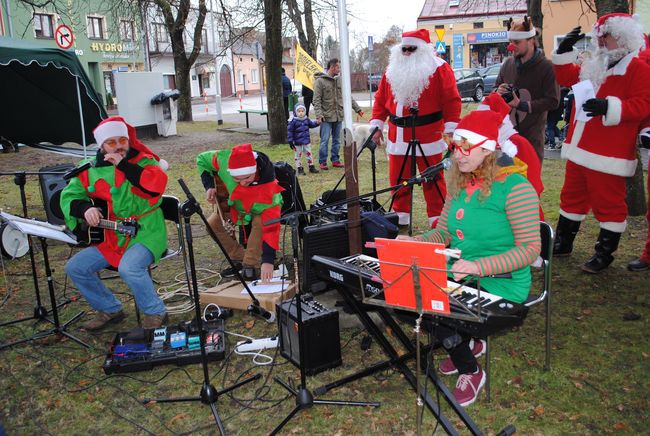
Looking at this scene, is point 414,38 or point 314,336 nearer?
point 314,336

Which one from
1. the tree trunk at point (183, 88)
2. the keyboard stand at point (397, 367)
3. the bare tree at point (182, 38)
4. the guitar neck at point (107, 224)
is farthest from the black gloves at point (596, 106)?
the tree trunk at point (183, 88)

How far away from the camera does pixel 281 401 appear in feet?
10.4

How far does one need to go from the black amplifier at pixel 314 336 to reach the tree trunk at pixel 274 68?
9.00m

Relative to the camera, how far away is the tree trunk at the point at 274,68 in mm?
11367

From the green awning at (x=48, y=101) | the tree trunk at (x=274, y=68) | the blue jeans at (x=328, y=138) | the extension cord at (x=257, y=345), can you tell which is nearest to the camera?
the extension cord at (x=257, y=345)

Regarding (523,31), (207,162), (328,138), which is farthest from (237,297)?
(328,138)

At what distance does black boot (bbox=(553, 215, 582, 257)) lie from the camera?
4.87 metres

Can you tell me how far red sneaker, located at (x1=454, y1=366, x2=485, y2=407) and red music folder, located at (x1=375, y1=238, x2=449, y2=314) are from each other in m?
1.04

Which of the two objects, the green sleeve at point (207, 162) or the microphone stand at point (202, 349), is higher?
the green sleeve at point (207, 162)

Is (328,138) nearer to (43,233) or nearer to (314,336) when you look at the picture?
(314,336)

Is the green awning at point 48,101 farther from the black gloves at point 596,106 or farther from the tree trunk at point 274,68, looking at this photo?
the black gloves at point 596,106

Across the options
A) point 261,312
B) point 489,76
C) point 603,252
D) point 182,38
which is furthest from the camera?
point 489,76

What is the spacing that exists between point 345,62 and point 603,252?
106 inches

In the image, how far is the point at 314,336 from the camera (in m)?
3.33
